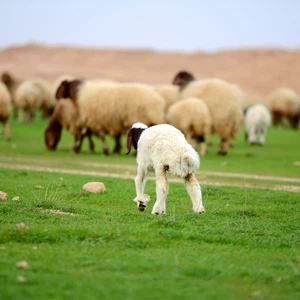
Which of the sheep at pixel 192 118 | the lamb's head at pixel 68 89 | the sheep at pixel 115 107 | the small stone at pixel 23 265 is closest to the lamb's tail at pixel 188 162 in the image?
the small stone at pixel 23 265

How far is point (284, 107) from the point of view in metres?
45.9

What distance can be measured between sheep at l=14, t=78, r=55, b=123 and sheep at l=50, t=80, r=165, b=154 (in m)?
15.3

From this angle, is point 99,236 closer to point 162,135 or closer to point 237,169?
point 162,135

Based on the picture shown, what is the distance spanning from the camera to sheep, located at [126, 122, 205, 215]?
30.2 ft

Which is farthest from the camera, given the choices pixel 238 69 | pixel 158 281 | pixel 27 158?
pixel 238 69

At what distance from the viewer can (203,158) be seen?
22078 millimetres

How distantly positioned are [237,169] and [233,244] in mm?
11177

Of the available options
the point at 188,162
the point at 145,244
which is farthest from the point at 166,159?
the point at 145,244

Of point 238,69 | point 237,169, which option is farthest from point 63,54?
point 237,169

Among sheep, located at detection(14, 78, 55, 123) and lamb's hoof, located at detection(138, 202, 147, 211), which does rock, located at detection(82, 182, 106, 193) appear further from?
sheep, located at detection(14, 78, 55, 123)

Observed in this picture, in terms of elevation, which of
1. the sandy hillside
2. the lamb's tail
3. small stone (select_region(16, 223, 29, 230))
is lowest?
small stone (select_region(16, 223, 29, 230))

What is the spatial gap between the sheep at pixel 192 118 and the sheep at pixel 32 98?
18027 mm

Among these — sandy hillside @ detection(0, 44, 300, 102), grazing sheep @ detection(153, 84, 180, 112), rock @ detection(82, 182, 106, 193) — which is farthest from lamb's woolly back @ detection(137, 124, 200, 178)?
sandy hillside @ detection(0, 44, 300, 102)

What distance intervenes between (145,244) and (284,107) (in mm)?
39352
